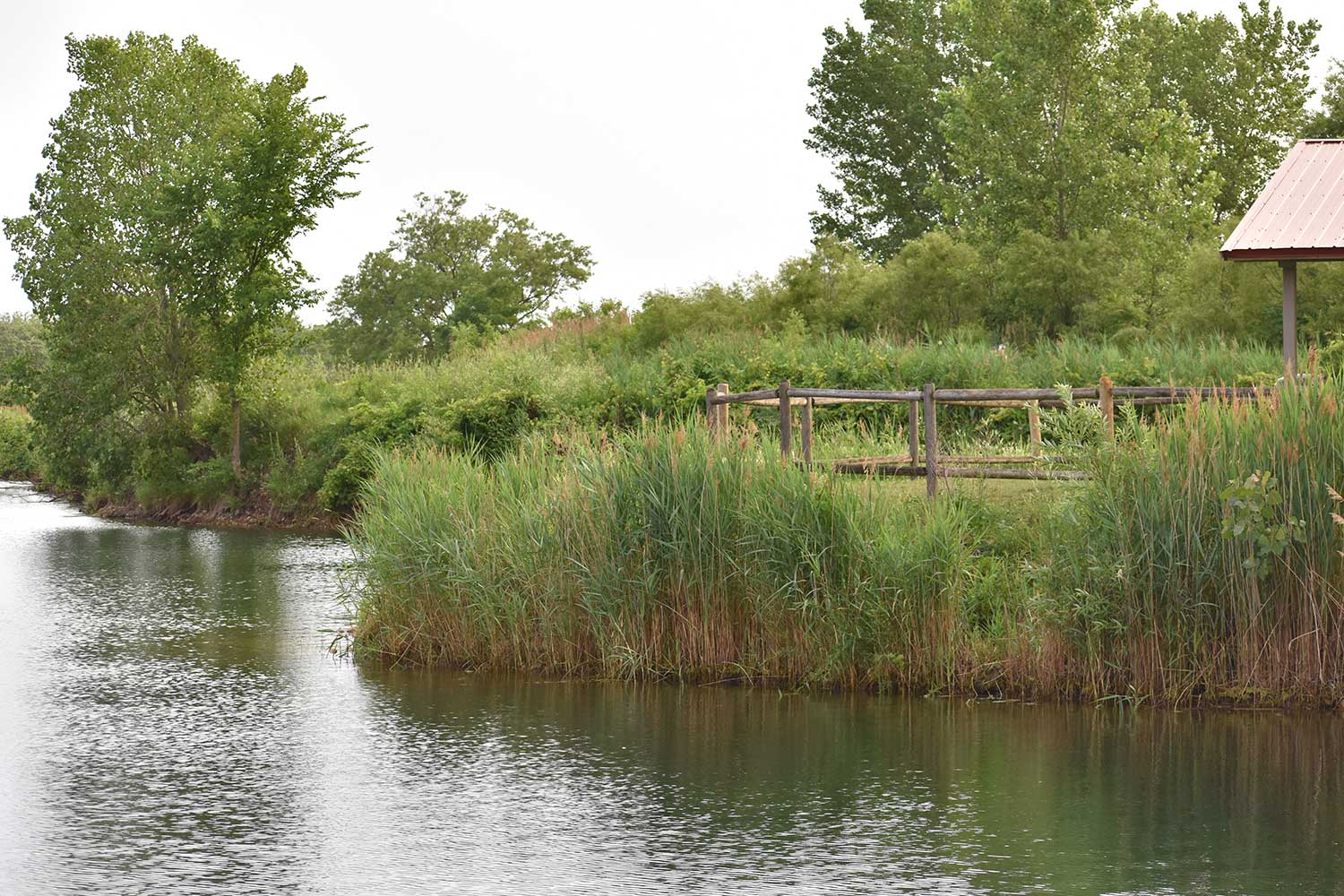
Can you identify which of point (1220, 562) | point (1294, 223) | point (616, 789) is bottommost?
point (616, 789)

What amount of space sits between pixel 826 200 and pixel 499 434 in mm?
28977

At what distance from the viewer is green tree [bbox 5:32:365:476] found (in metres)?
33.9

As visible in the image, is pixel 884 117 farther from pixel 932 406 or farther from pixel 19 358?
pixel 932 406

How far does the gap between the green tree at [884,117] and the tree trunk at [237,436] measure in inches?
891

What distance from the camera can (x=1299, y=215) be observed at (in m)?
16.8

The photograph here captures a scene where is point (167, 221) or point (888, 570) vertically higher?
point (167, 221)

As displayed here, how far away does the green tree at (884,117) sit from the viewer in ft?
161

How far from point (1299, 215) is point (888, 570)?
8068mm

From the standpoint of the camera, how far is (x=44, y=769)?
991 centimetres

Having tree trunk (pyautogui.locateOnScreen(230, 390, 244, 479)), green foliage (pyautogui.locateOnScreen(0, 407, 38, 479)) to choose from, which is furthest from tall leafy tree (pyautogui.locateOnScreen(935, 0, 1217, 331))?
green foliage (pyautogui.locateOnScreen(0, 407, 38, 479))

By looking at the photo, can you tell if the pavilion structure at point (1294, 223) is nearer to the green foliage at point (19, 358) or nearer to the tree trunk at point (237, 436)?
the tree trunk at point (237, 436)

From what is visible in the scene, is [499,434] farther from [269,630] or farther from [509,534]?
[509,534]

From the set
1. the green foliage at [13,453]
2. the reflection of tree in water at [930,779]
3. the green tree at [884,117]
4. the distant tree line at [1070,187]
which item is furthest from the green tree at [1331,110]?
the green foliage at [13,453]

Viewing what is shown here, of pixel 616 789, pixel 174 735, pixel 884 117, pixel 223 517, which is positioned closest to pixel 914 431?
pixel 616 789
